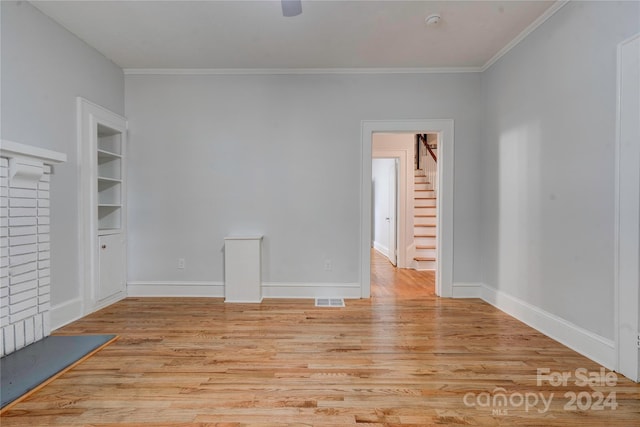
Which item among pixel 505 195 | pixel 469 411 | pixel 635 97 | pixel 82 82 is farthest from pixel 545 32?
pixel 82 82

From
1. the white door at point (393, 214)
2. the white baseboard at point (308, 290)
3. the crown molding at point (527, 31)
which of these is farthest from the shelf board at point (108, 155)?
the white door at point (393, 214)

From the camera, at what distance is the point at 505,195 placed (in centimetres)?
319

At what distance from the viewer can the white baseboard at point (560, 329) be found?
6.81 ft

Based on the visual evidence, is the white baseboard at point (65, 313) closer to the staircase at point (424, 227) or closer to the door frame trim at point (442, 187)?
the door frame trim at point (442, 187)

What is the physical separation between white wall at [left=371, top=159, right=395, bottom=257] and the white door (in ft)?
1.05

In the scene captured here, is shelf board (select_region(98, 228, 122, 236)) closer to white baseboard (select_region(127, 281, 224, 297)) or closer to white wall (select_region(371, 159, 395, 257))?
white baseboard (select_region(127, 281, 224, 297))

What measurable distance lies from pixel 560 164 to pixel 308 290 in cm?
274

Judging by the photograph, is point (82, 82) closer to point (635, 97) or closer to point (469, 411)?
point (469, 411)

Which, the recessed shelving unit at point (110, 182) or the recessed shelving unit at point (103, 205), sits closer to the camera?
the recessed shelving unit at point (103, 205)

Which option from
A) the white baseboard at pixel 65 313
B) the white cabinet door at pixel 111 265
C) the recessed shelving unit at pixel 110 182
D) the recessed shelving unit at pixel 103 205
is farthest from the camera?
the recessed shelving unit at pixel 110 182

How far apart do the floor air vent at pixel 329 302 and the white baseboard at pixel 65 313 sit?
2365 mm

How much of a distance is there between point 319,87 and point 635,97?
2.75m

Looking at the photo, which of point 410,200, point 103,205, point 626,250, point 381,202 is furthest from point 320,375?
point 381,202

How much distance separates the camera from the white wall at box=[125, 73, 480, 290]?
3.66m
